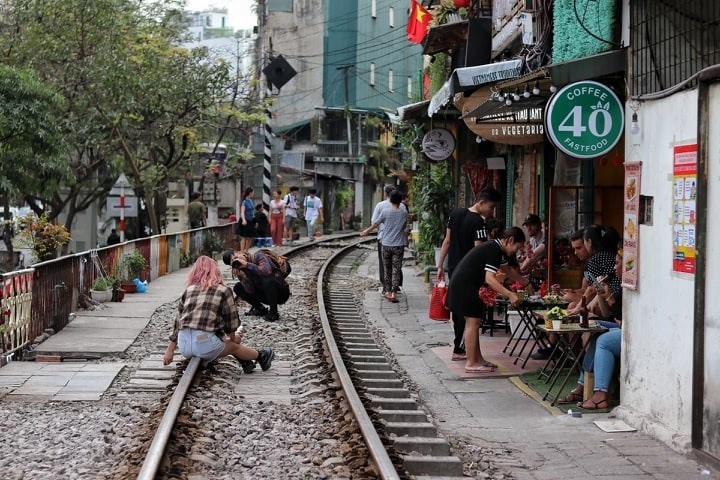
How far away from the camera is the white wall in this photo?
6.94m

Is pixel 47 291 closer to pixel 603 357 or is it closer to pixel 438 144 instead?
pixel 603 357

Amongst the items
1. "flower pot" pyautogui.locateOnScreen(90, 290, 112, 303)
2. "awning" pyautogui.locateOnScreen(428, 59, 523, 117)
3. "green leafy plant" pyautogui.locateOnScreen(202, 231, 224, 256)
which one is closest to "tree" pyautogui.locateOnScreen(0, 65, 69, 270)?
"flower pot" pyautogui.locateOnScreen(90, 290, 112, 303)

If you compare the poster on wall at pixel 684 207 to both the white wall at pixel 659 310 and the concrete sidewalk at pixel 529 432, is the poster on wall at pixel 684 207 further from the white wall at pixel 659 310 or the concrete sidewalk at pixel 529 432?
the concrete sidewalk at pixel 529 432

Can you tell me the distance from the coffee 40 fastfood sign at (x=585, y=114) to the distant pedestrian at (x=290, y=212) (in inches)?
849

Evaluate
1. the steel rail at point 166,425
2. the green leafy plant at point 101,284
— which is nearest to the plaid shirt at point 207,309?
the steel rail at point 166,425

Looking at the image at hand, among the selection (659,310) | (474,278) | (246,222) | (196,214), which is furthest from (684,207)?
(196,214)

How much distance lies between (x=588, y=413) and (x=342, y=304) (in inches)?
331

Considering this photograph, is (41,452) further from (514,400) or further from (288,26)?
(288,26)

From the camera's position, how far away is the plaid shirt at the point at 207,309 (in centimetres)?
962

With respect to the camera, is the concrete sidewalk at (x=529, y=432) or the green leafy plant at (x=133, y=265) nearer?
the concrete sidewalk at (x=529, y=432)

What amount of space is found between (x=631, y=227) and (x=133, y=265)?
477 inches

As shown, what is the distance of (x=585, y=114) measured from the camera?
8.31m

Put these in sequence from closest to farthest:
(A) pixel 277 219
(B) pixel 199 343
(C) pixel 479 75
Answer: (B) pixel 199 343 < (C) pixel 479 75 < (A) pixel 277 219

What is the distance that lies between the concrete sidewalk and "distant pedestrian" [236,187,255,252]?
39.6 ft
